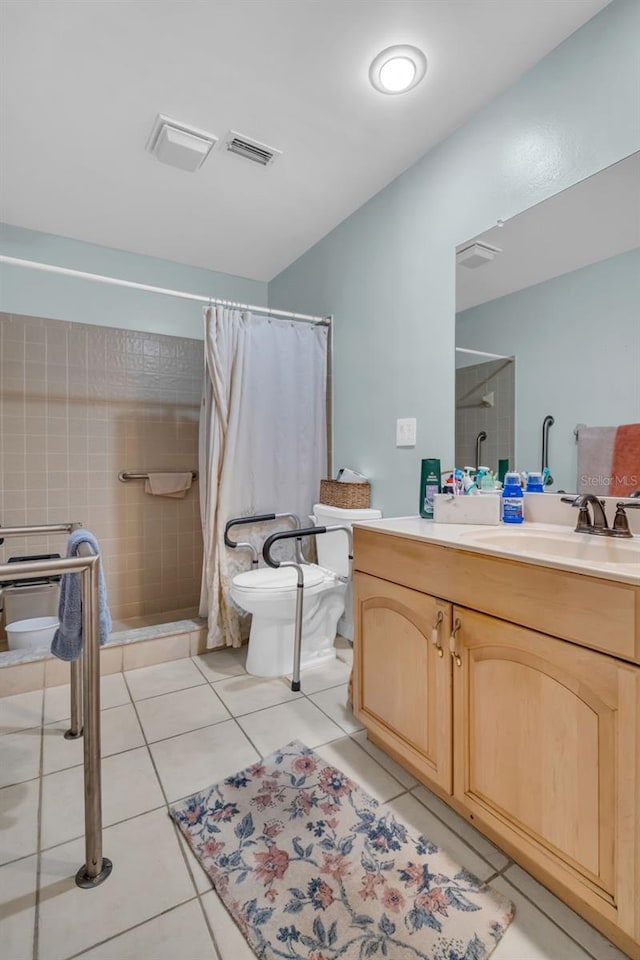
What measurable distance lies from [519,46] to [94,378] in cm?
252

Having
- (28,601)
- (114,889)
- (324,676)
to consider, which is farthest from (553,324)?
(28,601)

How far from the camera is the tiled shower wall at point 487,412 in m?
1.65

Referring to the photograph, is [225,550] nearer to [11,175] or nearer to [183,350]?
[183,350]

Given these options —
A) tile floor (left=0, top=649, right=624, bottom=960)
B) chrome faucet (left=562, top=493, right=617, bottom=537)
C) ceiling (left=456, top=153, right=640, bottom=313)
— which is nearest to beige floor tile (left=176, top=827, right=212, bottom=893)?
tile floor (left=0, top=649, right=624, bottom=960)

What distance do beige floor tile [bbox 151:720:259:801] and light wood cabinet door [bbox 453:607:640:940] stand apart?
74cm

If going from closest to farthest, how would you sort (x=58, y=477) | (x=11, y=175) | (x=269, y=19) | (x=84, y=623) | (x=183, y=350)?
(x=84, y=623) < (x=269, y=19) < (x=11, y=175) < (x=58, y=477) < (x=183, y=350)

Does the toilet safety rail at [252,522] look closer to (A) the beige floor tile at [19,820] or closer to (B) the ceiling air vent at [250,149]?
(A) the beige floor tile at [19,820]

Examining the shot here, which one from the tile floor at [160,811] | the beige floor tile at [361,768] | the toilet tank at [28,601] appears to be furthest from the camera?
the toilet tank at [28,601]

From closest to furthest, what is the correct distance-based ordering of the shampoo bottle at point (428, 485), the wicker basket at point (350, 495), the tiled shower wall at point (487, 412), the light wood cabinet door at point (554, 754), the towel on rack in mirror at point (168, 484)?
the light wood cabinet door at point (554, 754), the tiled shower wall at point (487, 412), the shampoo bottle at point (428, 485), the wicker basket at point (350, 495), the towel on rack in mirror at point (168, 484)

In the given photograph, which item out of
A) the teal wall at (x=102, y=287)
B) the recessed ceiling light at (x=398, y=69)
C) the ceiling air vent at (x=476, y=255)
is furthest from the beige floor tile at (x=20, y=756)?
the recessed ceiling light at (x=398, y=69)

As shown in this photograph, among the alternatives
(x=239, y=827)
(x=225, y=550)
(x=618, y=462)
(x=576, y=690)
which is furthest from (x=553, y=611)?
(x=225, y=550)

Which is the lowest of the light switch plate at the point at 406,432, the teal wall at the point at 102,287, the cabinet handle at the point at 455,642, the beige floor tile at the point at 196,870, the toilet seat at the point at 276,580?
the beige floor tile at the point at 196,870

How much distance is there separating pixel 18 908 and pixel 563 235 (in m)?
2.35

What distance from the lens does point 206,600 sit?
2395 millimetres
